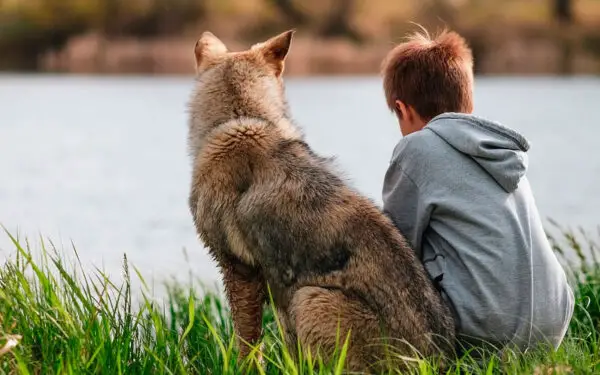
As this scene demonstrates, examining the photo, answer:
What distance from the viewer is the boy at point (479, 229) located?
4176 millimetres

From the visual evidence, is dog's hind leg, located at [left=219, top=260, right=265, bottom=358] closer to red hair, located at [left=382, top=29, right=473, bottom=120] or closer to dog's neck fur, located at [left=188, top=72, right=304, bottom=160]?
dog's neck fur, located at [left=188, top=72, right=304, bottom=160]

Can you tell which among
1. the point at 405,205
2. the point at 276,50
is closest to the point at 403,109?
the point at 405,205

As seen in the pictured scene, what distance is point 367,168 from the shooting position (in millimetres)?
25047

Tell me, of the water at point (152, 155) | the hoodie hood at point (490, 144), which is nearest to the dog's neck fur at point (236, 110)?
the water at point (152, 155)

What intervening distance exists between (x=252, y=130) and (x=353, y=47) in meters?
47.3

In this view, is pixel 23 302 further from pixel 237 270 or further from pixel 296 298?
pixel 296 298

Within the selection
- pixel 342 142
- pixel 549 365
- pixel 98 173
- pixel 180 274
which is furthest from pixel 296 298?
pixel 342 142

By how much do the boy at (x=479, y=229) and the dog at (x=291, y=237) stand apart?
14 cm

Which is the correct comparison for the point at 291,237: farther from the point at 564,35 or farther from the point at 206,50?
the point at 564,35

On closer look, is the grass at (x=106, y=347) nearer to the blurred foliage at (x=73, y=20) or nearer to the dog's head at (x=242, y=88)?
the dog's head at (x=242, y=88)

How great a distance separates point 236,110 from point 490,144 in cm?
123

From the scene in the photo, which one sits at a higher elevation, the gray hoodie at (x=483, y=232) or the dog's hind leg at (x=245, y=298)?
the gray hoodie at (x=483, y=232)

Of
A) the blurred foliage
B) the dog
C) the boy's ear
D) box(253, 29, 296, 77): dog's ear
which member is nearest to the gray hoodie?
the dog

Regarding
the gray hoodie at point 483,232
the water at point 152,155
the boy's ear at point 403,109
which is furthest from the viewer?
the water at point 152,155
